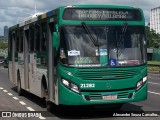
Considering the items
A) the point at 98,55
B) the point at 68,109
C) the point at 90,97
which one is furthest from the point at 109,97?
the point at 68,109

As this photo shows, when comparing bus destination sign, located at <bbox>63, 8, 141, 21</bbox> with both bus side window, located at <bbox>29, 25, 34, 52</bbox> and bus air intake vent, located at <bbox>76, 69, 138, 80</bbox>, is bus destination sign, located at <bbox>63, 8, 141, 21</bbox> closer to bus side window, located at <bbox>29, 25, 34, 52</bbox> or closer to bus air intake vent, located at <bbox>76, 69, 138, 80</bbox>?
bus air intake vent, located at <bbox>76, 69, 138, 80</bbox>

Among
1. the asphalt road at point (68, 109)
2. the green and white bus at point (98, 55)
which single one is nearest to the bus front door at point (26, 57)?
the asphalt road at point (68, 109)

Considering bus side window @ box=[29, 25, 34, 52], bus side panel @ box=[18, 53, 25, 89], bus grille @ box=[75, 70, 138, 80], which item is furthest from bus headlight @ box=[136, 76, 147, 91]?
bus side panel @ box=[18, 53, 25, 89]

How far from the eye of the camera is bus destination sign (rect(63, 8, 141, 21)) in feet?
35.4

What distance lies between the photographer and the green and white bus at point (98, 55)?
10.5m

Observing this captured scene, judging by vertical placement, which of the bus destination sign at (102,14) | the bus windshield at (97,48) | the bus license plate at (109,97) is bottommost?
the bus license plate at (109,97)

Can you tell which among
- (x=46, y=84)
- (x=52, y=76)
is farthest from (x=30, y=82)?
(x=52, y=76)

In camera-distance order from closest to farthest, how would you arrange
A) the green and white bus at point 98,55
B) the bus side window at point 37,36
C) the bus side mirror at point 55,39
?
the bus side mirror at point 55,39
the green and white bus at point 98,55
the bus side window at point 37,36

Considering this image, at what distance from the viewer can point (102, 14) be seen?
1100 cm

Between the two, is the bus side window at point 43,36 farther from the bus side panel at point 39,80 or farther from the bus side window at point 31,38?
the bus side window at point 31,38

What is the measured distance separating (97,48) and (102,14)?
0.94 m

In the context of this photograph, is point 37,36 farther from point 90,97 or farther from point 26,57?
point 90,97

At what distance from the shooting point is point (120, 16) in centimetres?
1112

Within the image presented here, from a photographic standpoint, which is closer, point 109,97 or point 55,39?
point 55,39
